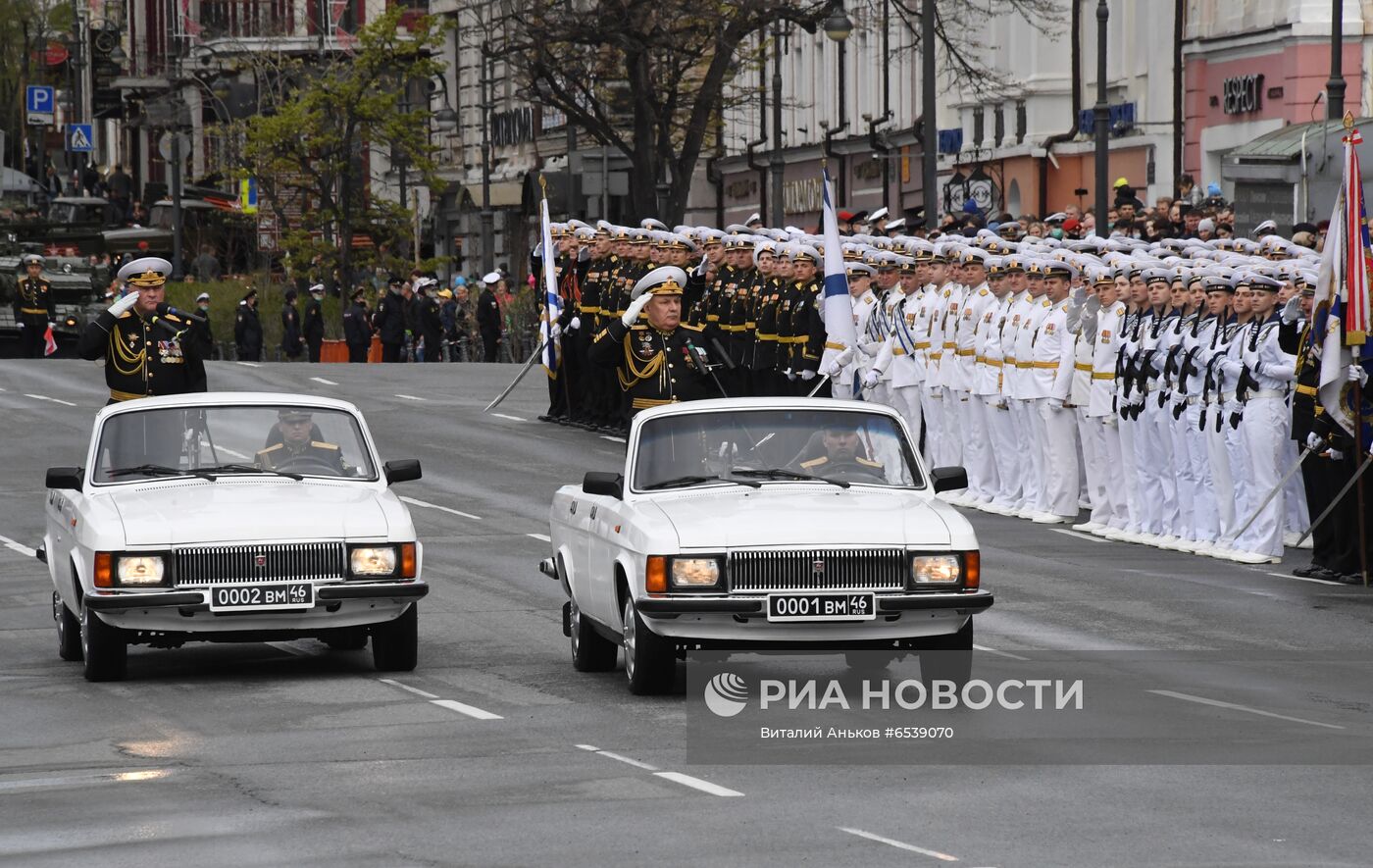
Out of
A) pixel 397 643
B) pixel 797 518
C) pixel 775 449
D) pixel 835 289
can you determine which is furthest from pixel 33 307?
pixel 797 518

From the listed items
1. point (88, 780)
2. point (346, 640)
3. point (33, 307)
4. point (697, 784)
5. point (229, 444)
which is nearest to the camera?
point (697, 784)

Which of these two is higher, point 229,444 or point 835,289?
point 835,289

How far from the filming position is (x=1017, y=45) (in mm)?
52531

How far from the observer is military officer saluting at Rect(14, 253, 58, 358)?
47906mm

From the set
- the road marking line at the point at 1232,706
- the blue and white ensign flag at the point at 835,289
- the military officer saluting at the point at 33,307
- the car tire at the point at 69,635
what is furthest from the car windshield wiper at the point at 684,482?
the military officer saluting at the point at 33,307

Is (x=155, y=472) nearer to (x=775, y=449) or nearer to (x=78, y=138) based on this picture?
(x=775, y=449)

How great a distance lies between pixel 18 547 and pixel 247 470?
7.48 meters

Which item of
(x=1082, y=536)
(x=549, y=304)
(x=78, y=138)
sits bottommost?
(x=1082, y=536)

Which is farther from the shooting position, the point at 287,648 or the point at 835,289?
the point at 835,289

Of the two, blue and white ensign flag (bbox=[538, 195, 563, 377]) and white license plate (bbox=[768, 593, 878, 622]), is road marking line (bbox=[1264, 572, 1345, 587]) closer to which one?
white license plate (bbox=[768, 593, 878, 622])

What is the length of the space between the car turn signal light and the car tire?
12.4 ft

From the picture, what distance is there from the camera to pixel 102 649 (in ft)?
46.3

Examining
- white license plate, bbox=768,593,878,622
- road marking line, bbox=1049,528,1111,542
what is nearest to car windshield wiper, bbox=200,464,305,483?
white license plate, bbox=768,593,878,622

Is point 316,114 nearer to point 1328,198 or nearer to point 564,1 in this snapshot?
point 564,1
